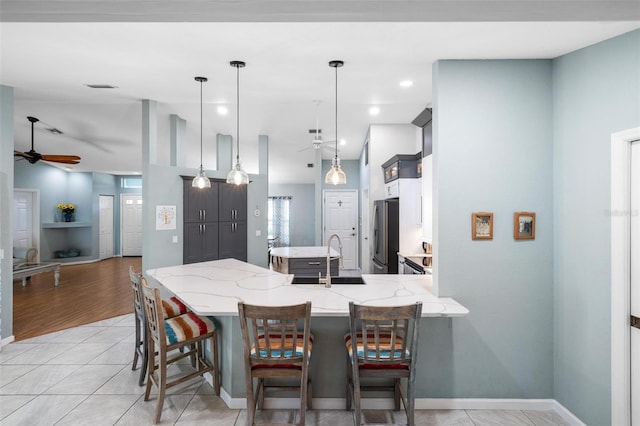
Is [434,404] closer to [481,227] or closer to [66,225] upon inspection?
[481,227]

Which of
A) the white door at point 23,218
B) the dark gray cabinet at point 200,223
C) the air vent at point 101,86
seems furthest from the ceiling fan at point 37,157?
the white door at point 23,218

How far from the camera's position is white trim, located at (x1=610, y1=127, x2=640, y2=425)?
81.9 inches

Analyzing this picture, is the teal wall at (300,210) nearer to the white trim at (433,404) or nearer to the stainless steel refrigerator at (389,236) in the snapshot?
the stainless steel refrigerator at (389,236)

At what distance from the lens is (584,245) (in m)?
2.33

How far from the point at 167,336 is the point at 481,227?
2547 millimetres

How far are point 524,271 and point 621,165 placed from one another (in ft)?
3.16

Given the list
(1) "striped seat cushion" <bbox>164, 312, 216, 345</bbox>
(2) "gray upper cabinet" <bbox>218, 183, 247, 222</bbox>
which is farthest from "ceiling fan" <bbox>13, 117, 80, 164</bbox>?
(1) "striped seat cushion" <bbox>164, 312, 216, 345</bbox>

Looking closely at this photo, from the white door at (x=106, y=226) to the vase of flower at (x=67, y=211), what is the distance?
889 mm

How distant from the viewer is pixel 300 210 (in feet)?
35.6

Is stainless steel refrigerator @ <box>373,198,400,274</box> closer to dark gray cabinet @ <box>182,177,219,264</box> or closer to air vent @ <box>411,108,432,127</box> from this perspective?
air vent @ <box>411,108,432,127</box>

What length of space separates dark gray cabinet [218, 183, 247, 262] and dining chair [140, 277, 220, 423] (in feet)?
9.51

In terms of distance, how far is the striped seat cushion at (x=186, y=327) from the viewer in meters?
2.53

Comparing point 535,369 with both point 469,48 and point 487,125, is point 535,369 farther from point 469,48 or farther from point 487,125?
point 469,48
